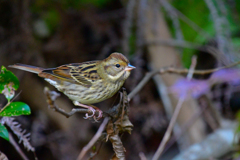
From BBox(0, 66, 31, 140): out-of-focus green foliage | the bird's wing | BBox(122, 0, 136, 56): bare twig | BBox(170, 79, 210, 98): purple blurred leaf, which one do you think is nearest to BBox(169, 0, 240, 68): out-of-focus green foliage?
BBox(170, 79, 210, 98): purple blurred leaf

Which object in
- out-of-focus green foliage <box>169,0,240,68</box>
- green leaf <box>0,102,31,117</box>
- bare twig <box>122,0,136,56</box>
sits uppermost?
out-of-focus green foliage <box>169,0,240,68</box>

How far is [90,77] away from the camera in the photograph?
316 centimetres

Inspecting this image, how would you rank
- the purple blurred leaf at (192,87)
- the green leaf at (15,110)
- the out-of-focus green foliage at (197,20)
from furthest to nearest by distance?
the out-of-focus green foliage at (197,20)
the purple blurred leaf at (192,87)
the green leaf at (15,110)

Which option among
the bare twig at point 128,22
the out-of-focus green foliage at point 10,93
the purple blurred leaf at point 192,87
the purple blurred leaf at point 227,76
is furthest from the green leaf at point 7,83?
the purple blurred leaf at point 227,76

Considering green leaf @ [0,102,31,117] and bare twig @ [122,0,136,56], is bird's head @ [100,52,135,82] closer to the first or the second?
bare twig @ [122,0,136,56]

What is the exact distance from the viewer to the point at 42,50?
4.77 metres

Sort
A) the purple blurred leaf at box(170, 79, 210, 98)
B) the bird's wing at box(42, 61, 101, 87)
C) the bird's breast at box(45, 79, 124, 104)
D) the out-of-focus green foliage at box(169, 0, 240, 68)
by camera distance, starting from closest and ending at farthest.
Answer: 1. the bird's breast at box(45, 79, 124, 104)
2. the bird's wing at box(42, 61, 101, 87)
3. the purple blurred leaf at box(170, 79, 210, 98)
4. the out-of-focus green foliage at box(169, 0, 240, 68)

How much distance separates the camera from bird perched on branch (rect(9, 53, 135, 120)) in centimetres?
293

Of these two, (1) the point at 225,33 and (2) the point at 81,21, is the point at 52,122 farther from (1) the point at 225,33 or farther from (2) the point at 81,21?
(1) the point at 225,33

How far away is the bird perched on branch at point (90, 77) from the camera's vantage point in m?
2.93

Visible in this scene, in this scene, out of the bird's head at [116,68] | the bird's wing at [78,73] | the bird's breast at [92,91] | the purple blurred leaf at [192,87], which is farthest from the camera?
the purple blurred leaf at [192,87]

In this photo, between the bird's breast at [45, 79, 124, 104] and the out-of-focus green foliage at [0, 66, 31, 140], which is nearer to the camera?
the out-of-focus green foliage at [0, 66, 31, 140]

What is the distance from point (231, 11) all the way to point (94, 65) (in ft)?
8.93

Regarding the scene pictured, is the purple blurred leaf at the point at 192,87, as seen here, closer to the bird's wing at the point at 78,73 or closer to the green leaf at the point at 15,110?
the bird's wing at the point at 78,73
